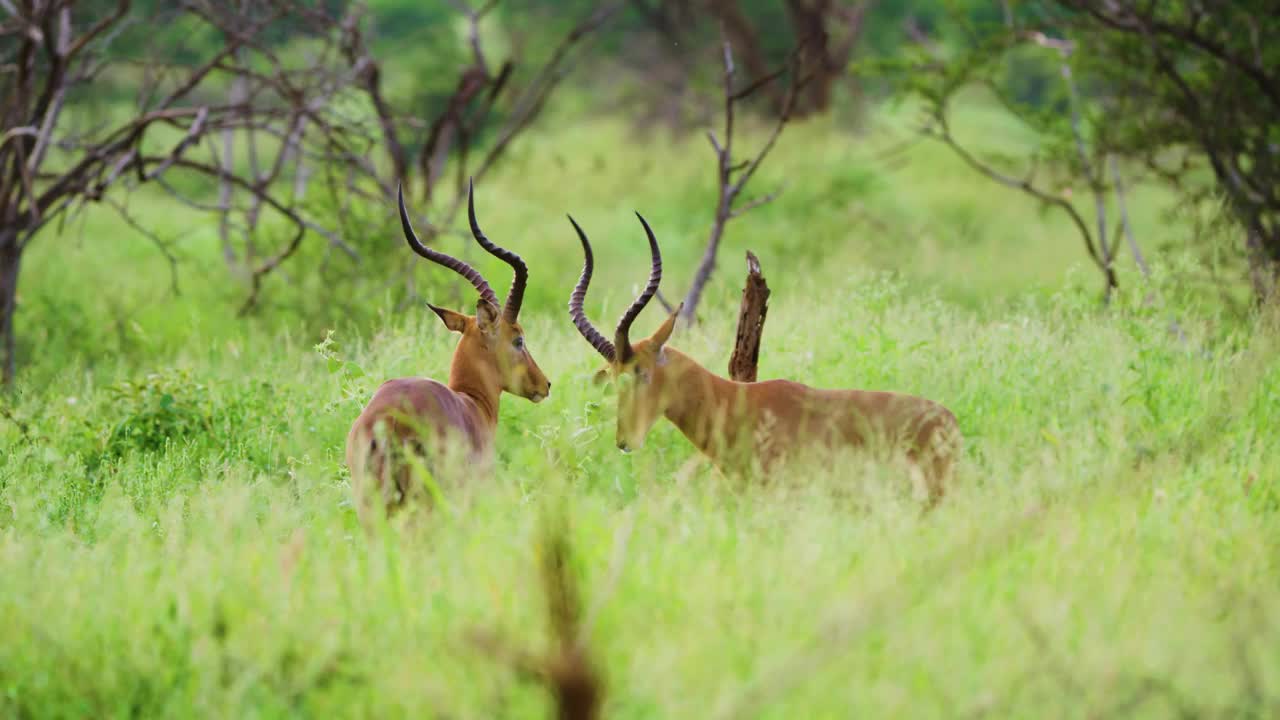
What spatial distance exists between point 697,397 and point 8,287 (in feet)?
17.0

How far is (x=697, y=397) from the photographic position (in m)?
5.71

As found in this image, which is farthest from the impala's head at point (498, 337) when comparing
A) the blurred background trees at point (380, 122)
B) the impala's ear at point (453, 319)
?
the blurred background trees at point (380, 122)

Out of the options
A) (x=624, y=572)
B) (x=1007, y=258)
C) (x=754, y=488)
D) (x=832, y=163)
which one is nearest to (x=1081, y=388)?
(x=754, y=488)

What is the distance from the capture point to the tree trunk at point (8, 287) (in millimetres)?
8227

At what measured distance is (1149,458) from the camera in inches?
192

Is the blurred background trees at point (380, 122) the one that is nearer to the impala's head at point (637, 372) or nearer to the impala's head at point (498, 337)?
the impala's head at point (498, 337)

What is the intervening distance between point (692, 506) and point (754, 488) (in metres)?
0.37

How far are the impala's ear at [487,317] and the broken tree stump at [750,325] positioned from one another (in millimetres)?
1239

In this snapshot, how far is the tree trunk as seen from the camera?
8.23 metres

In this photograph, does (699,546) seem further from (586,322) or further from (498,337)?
(498,337)

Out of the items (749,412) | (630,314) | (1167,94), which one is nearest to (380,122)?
(630,314)

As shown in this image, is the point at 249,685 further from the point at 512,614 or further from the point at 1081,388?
the point at 1081,388

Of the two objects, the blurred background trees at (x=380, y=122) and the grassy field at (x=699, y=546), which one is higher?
the blurred background trees at (x=380, y=122)

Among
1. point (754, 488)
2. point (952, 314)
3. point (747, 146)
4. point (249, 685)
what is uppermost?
point (747, 146)
